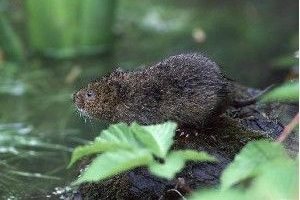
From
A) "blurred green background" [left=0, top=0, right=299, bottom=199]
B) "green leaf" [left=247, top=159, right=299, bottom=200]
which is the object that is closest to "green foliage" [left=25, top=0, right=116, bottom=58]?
"blurred green background" [left=0, top=0, right=299, bottom=199]

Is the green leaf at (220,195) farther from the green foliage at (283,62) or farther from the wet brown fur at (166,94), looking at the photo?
the green foliage at (283,62)

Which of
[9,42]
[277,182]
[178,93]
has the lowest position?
[277,182]

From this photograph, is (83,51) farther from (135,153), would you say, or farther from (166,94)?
(135,153)

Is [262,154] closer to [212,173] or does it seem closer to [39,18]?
[212,173]

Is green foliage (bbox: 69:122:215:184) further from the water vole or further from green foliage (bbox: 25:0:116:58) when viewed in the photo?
green foliage (bbox: 25:0:116:58)

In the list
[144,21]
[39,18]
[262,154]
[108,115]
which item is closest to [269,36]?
[144,21]

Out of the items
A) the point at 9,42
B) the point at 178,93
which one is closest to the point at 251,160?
the point at 178,93

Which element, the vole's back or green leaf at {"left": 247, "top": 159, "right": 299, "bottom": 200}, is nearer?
green leaf at {"left": 247, "top": 159, "right": 299, "bottom": 200}
